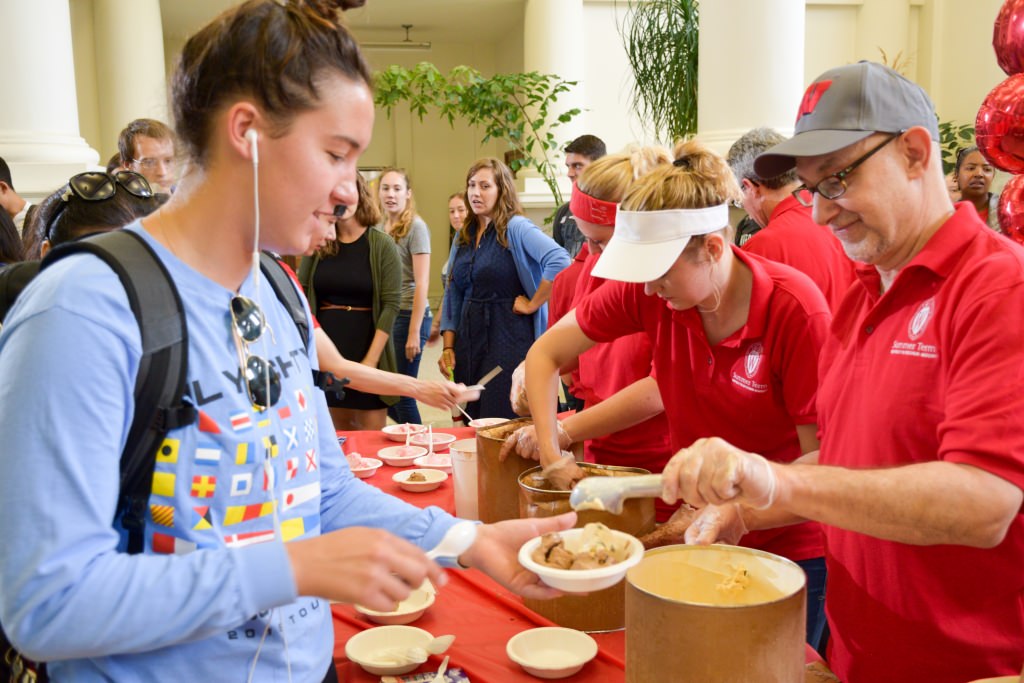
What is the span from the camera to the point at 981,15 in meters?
7.68

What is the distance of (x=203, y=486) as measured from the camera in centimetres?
96

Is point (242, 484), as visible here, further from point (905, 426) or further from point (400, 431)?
point (400, 431)

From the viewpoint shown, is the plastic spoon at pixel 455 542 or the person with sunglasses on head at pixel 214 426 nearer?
the person with sunglasses on head at pixel 214 426

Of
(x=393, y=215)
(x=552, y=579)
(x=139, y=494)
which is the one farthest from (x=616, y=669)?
(x=393, y=215)

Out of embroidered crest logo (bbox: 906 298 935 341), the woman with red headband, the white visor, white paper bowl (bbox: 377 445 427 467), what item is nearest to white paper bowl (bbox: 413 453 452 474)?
white paper bowl (bbox: 377 445 427 467)

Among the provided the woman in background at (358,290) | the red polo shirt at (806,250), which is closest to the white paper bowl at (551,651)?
the red polo shirt at (806,250)

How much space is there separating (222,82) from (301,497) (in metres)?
0.48

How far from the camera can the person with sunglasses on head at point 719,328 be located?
5.51ft

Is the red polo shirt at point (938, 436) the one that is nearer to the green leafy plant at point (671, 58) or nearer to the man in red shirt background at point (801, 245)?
the man in red shirt background at point (801, 245)

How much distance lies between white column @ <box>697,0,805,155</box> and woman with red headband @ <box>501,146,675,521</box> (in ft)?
7.32

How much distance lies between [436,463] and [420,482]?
0.78ft

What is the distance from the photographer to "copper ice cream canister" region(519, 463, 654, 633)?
1426 mm

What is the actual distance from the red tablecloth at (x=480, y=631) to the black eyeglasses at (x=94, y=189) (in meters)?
Answer: 0.90

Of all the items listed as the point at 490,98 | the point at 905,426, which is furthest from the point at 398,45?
the point at 905,426
